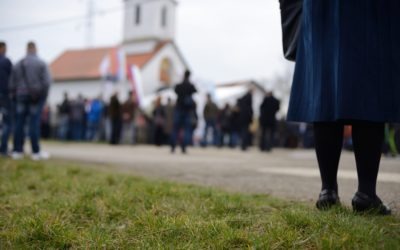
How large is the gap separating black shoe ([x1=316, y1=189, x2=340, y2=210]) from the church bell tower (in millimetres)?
45672

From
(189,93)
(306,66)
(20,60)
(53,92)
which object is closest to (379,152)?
(306,66)

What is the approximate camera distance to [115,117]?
16.9m

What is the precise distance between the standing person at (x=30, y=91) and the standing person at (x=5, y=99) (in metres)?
0.43

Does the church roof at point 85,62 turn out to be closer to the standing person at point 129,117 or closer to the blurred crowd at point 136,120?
the blurred crowd at point 136,120

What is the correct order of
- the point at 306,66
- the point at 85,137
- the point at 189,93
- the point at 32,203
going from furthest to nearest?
the point at 85,137, the point at 189,93, the point at 32,203, the point at 306,66

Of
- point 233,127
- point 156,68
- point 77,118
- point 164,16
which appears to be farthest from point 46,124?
point 164,16

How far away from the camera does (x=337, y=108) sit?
254 cm

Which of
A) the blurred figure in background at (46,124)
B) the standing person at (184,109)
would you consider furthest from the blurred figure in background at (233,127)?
the blurred figure in background at (46,124)

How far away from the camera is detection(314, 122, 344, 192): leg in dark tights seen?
9.14 feet

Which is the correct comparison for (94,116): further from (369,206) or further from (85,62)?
(85,62)

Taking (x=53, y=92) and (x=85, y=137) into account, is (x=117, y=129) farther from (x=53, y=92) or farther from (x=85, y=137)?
(x=53, y=92)

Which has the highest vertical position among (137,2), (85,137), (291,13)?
(137,2)

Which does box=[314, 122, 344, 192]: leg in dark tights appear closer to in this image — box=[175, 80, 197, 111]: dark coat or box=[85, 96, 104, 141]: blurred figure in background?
box=[175, 80, 197, 111]: dark coat

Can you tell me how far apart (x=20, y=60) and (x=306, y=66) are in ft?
20.9
